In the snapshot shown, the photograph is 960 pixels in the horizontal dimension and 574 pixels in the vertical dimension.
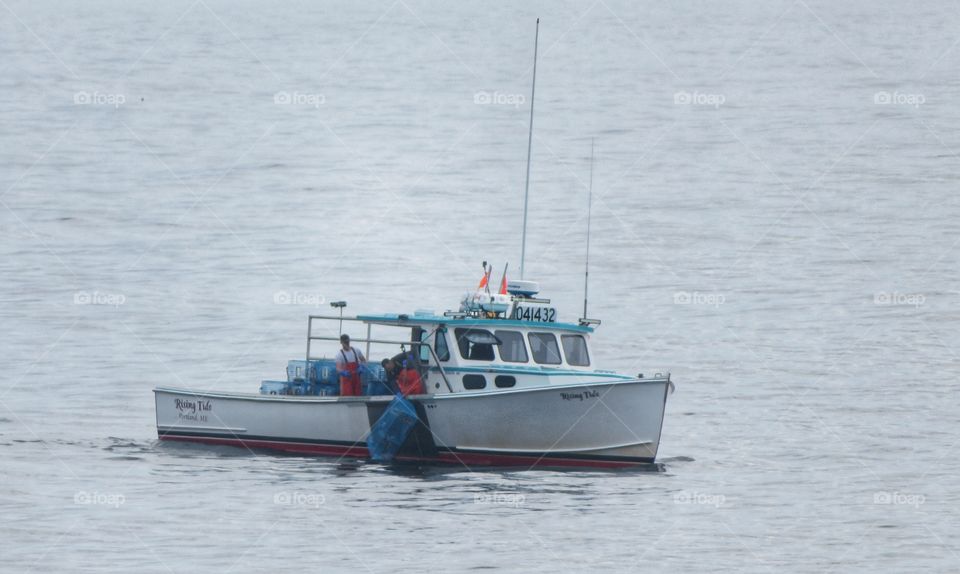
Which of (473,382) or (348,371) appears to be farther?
(348,371)

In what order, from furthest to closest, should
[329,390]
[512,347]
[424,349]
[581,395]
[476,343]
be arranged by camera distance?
[329,390], [424,349], [476,343], [512,347], [581,395]

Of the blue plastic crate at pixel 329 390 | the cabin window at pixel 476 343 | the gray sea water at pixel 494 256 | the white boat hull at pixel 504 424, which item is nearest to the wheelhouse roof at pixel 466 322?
the cabin window at pixel 476 343

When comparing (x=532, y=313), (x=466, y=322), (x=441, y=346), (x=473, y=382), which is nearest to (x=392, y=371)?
(x=441, y=346)

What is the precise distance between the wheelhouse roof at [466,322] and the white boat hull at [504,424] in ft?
5.74

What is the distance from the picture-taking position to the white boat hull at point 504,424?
29.5 meters

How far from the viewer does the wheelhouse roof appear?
31.1 metres

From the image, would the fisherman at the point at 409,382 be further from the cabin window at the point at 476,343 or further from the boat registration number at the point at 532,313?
the boat registration number at the point at 532,313

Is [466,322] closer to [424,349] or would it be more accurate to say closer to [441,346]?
[441,346]

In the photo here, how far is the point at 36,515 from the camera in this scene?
2695 centimetres

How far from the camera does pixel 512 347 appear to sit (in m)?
31.2

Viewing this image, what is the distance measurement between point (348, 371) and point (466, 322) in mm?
2375

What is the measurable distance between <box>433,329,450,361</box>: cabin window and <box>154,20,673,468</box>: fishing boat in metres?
0.02

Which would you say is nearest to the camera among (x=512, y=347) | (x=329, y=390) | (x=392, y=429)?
(x=392, y=429)

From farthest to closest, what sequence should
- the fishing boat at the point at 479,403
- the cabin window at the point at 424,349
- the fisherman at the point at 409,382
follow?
the cabin window at the point at 424,349, the fisherman at the point at 409,382, the fishing boat at the point at 479,403
